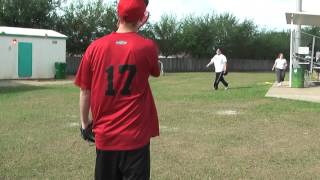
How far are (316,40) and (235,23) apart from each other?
3275 cm

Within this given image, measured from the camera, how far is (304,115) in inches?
548

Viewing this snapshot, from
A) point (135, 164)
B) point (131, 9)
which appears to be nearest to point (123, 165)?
point (135, 164)

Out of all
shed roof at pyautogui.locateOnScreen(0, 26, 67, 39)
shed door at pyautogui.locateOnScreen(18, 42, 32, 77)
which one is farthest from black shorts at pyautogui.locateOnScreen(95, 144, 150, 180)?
shed door at pyautogui.locateOnScreen(18, 42, 32, 77)

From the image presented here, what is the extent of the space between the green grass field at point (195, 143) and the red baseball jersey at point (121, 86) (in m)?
3.16

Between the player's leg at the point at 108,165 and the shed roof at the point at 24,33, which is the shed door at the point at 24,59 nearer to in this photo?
the shed roof at the point at 24,33

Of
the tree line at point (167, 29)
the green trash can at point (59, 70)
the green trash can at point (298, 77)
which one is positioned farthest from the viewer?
the tree line at point (167, 29)

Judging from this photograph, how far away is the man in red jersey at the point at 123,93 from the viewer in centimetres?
397

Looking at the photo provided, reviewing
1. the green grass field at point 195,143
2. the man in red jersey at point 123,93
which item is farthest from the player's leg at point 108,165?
the green grass field at point 195,143

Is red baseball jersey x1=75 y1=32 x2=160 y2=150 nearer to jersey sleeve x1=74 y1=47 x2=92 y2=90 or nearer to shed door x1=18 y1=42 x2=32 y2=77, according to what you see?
jersey sleeve x1=74 y1=47 x2=92 y2=90

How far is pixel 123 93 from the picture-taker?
3990 millimetres

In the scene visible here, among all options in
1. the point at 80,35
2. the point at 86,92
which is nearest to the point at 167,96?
the point at 86,92

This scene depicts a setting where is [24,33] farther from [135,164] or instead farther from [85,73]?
[135,164]

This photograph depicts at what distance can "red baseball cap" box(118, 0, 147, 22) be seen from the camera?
4020 millimetres

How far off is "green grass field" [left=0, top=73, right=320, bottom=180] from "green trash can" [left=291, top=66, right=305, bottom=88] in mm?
7278
